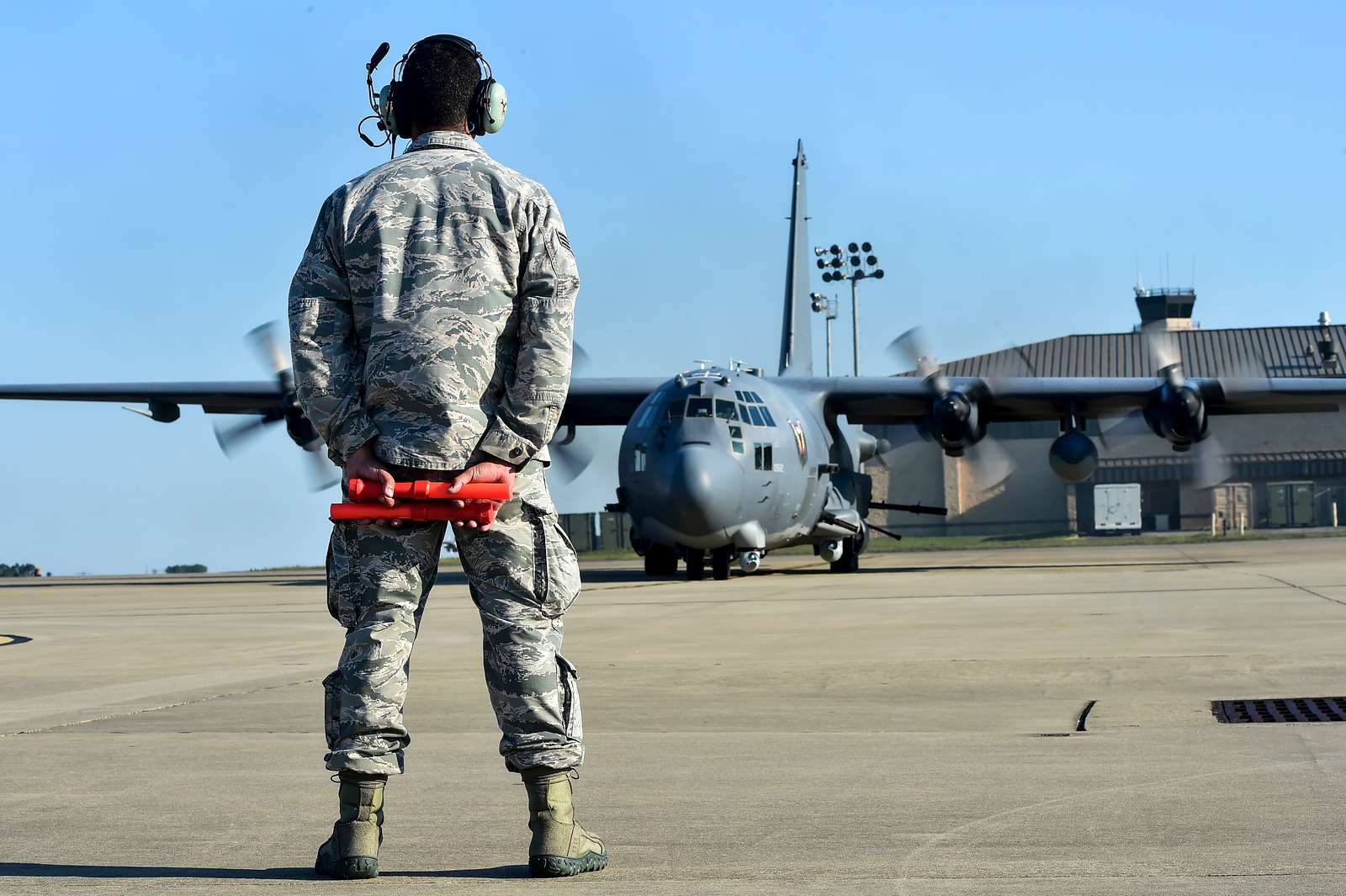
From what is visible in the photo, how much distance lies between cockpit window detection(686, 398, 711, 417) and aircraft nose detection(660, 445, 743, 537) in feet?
2.32

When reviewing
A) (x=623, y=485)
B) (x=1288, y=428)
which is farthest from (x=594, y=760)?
(x=1288, y=428)

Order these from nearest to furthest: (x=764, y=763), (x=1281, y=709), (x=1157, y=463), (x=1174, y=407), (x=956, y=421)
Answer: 1. (x=764, y=763)
2. (x=1281, y=709)
3. (x=956, y=421)
4. (x=1174, y=407)
5. (x=1157, y=463)

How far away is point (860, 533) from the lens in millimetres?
29328

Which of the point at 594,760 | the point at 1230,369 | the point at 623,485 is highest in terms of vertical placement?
the point at 1230,369

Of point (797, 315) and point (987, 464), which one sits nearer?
point (987, 464)

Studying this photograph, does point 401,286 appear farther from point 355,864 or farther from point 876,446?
point 876,446

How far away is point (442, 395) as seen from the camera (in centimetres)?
403

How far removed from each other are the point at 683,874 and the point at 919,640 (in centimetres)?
770

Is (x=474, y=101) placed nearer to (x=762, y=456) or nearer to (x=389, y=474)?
(x=389, y=474)

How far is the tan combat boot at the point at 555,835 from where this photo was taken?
3828 mm

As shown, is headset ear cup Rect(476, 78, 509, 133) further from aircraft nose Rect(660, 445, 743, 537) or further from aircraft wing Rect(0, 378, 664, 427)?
aircraft wing Rect(0, 378, 664, 427)

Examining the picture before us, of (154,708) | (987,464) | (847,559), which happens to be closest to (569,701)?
(154,708)

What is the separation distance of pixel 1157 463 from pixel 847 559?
38.2 metres

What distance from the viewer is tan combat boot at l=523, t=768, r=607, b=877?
383cm
